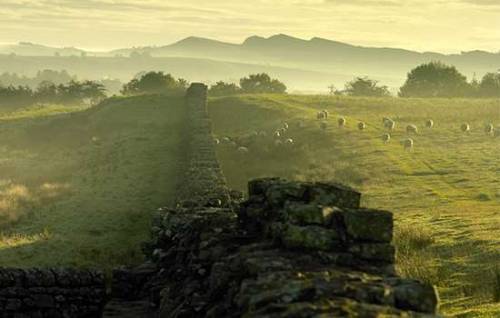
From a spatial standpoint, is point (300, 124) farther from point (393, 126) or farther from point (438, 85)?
point (438, 85)

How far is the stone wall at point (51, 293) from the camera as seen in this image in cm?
1523

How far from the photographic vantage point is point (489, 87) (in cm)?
10569

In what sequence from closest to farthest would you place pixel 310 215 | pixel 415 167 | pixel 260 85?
pixel 310 215, pixel 415 167, pixel 260 85

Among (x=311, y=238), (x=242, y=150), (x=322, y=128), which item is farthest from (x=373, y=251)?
(x=322, y=128)

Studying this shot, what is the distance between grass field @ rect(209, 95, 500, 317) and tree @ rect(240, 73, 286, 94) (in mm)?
26164

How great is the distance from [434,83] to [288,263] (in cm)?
10800

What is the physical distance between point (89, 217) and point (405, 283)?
21.0 m

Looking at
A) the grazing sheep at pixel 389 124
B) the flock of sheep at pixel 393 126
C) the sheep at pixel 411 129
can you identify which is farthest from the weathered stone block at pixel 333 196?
the grazing sheep at pixel 389 124

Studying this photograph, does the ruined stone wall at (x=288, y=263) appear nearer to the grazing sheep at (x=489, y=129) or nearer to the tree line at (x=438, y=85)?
the grazing sheep at (x=489, y=129)

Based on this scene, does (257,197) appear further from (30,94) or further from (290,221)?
(30,94)

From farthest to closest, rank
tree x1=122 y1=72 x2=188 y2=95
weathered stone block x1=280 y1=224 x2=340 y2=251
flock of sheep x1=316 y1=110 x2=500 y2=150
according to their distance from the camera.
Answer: tree x1=122 y1=72 x2=188 y2=95 < flock of sheep x1=316 y1=110 x2=500 y2=150 < weathered stone block x1=280 y1=224 x2=340 y2=251

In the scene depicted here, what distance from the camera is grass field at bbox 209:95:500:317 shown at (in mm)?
18734

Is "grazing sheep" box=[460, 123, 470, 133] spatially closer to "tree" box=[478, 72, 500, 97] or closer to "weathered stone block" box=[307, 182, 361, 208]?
"weathered stone block" box=[307, 182, 361, 208]

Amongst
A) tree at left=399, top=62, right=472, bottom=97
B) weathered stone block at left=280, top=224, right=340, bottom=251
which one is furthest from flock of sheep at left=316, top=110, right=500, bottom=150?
tree at left=399, top=62, right=472, bottom=97
